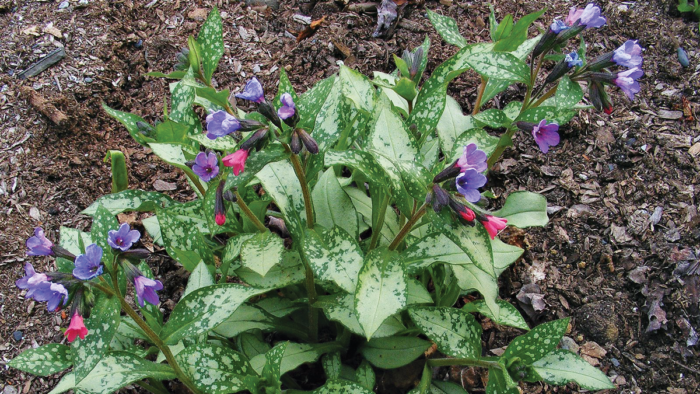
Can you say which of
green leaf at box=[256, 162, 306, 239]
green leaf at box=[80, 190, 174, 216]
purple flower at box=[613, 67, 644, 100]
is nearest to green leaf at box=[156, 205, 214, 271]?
green leaf at box=[80, 190, 174, 216]

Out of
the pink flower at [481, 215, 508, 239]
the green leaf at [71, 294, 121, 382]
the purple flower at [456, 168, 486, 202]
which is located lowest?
Result: the green leaf at [71, 294, 121, 382]

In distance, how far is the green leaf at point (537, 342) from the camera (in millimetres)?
2547

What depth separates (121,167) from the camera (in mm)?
2943

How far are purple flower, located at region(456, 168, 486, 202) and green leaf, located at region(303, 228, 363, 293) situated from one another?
648 millimetres

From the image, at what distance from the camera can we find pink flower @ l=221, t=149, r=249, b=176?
6.70 ft

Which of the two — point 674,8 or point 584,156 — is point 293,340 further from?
point 674,8

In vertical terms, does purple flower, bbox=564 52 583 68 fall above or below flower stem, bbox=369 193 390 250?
above

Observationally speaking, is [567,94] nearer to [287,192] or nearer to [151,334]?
[287,192]

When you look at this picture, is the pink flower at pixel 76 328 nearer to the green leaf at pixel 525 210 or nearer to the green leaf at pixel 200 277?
the green leaf at pixel 200 277

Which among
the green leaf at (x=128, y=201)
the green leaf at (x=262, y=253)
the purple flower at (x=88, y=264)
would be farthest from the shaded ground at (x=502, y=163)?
the purple flower at (x=88, y=264)

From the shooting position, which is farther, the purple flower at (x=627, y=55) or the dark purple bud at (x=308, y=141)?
the purple flower at (x=627, y=55)

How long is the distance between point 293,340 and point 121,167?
1.33 meters

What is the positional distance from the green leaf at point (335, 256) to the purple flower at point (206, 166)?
0.49 metres

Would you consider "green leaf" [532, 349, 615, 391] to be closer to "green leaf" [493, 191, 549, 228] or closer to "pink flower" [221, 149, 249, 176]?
"green leaf" [493, 191, 549, 228]
